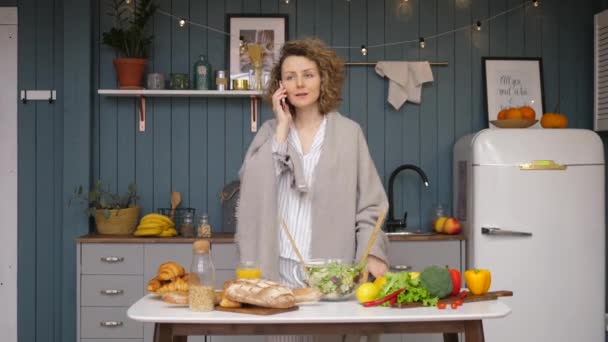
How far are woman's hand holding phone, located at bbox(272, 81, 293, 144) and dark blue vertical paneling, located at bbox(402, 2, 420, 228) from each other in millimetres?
2471

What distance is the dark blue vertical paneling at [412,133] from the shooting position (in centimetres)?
524

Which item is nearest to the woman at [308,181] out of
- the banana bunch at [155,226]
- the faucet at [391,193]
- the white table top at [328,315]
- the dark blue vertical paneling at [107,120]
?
the white table top at [328,315]

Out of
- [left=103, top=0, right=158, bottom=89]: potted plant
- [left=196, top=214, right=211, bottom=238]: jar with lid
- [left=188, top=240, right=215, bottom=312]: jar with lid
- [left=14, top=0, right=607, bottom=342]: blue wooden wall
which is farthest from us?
[left=14, top=0, right=607, bottom=342]: blue wooden wall

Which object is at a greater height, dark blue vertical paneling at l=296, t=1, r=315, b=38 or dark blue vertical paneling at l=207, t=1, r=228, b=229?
dark blue vertical paneling at l=296, t=1, r=315, b=38

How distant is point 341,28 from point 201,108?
1003 millimetres

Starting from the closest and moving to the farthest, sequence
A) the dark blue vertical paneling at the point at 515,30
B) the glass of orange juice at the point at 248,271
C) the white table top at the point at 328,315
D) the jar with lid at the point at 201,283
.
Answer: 1. the white table top at the point at 328,315
2. the jar with lid at the point at 201,283
3. the glass of orange juice at the point at 248,271
4. the dark blue vertical paneling at the point at 515,30

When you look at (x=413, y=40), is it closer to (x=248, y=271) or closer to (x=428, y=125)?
(x=428, y=125)

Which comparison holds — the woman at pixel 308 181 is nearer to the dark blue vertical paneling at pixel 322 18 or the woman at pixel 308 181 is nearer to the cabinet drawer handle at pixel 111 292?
the cabinet drawer handle at pixel 111 292

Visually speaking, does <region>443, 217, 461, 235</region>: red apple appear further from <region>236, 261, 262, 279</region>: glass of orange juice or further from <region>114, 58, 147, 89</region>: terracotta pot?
<region>236, 261, 262, 279</region>: glass of orange juice

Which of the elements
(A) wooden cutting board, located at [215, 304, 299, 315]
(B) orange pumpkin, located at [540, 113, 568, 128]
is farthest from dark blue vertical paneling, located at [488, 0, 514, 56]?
(A) wooden cutting board, located at [215, 304, 299, 315]

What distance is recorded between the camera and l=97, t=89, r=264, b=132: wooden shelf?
4934 mm

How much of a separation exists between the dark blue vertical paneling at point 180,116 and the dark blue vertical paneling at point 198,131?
28mm

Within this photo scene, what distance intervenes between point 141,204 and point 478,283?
3.10 meters

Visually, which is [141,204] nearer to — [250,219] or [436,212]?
[436,212]
